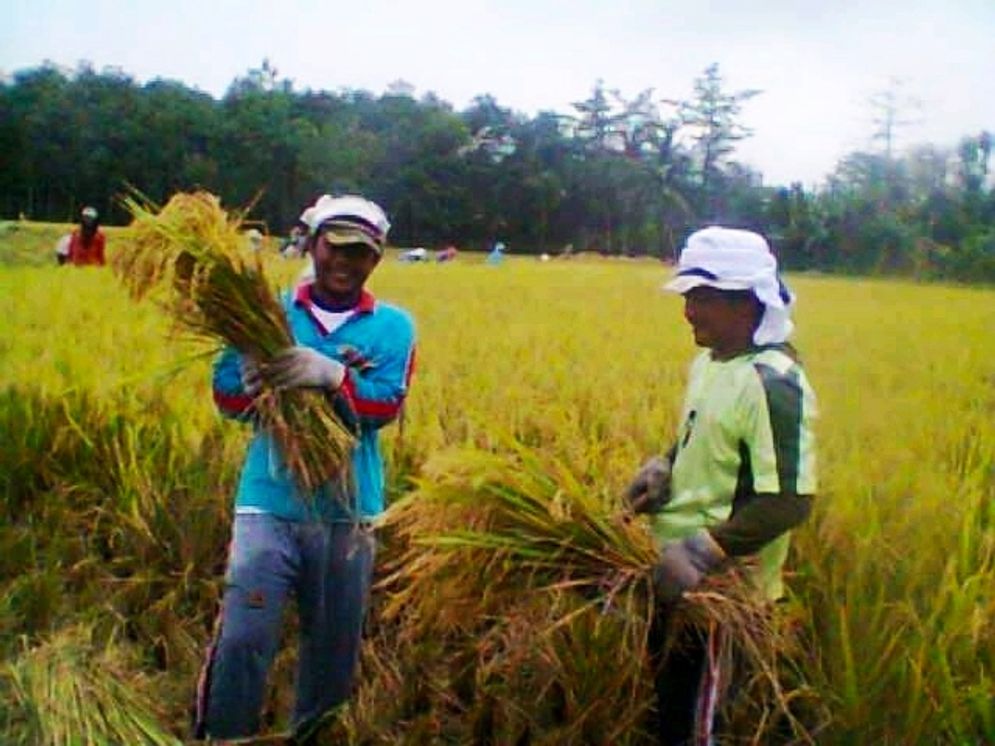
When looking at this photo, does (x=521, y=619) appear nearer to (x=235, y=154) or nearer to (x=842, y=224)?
(x=842, y=224)

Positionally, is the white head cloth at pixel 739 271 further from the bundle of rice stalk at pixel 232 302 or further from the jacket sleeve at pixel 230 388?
the jacket sleeve at pixel 230 388

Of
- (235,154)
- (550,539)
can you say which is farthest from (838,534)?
(235,154)

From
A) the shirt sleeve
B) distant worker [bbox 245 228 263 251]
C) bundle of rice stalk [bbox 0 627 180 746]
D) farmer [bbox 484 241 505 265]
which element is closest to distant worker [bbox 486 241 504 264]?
farmer [bbox 484 241 505 265]

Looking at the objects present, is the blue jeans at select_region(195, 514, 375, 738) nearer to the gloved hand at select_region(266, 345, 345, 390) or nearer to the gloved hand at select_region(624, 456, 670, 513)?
the gloved hand at select_region(266, 345, 345, 390)

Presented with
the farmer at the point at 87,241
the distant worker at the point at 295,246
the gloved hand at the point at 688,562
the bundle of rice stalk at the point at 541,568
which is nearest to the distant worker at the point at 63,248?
the farmer at the point at 87,241

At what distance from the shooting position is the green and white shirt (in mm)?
1886

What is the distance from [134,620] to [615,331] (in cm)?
133

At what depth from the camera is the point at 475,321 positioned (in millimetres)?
3340

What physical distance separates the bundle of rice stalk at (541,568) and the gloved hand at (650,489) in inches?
1.2

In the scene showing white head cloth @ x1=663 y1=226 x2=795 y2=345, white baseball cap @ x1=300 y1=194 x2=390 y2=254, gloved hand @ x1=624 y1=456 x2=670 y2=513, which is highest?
white baseball cap @ x1=300 y1=194 x2=390 y2=254

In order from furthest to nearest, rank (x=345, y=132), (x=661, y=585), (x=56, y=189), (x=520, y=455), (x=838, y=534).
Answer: (x=56, y=189) → (x=345, y=132) → (x=838, y=534) → (x=520, y=455) → (x=661, y=585)

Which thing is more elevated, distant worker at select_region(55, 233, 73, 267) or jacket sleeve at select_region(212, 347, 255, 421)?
distant worker at select_region(55, 233, 73, 267)

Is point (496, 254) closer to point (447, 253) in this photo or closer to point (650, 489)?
point (447, 253)

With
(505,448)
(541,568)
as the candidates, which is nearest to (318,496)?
(505,448)
